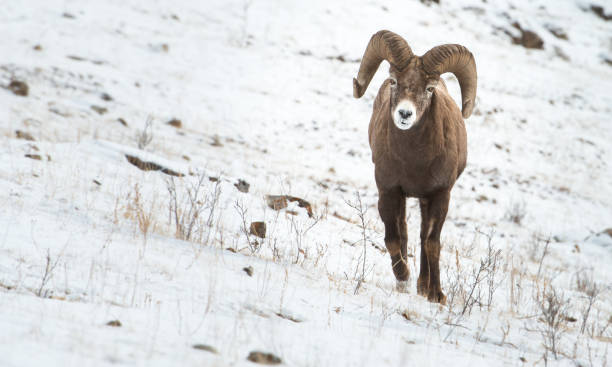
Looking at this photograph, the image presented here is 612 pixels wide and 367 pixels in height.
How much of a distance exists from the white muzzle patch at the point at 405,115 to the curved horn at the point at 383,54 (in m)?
0.50

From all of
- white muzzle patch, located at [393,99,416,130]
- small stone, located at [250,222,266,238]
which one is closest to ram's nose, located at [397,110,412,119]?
white muzzle patch, located at [393,99,416,130]

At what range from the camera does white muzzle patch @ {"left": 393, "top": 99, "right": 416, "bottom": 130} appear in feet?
12.9

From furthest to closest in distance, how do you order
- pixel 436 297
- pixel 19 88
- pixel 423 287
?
pixel 19 88, pixel 423 287, pixel 436 297

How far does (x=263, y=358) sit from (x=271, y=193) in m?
5.30

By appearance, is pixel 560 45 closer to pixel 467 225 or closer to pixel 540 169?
pixel 540 169

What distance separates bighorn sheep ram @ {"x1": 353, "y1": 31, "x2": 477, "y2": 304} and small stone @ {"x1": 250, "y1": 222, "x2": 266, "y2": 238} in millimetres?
1094

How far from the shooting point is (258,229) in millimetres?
4680

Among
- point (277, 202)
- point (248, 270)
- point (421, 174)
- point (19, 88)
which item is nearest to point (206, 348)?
point (248, 270)

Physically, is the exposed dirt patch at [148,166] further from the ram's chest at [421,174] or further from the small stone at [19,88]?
the small stone at [19,88]

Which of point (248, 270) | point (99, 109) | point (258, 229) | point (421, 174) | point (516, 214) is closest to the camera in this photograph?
point (248, 270)

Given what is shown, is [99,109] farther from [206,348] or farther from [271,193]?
[206,348]

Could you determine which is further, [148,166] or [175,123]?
[175,123]

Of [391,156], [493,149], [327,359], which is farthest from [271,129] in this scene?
[327,359]

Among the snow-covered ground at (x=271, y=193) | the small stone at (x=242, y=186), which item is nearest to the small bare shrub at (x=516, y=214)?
the snow-covered ground at (x=271, y=193)
